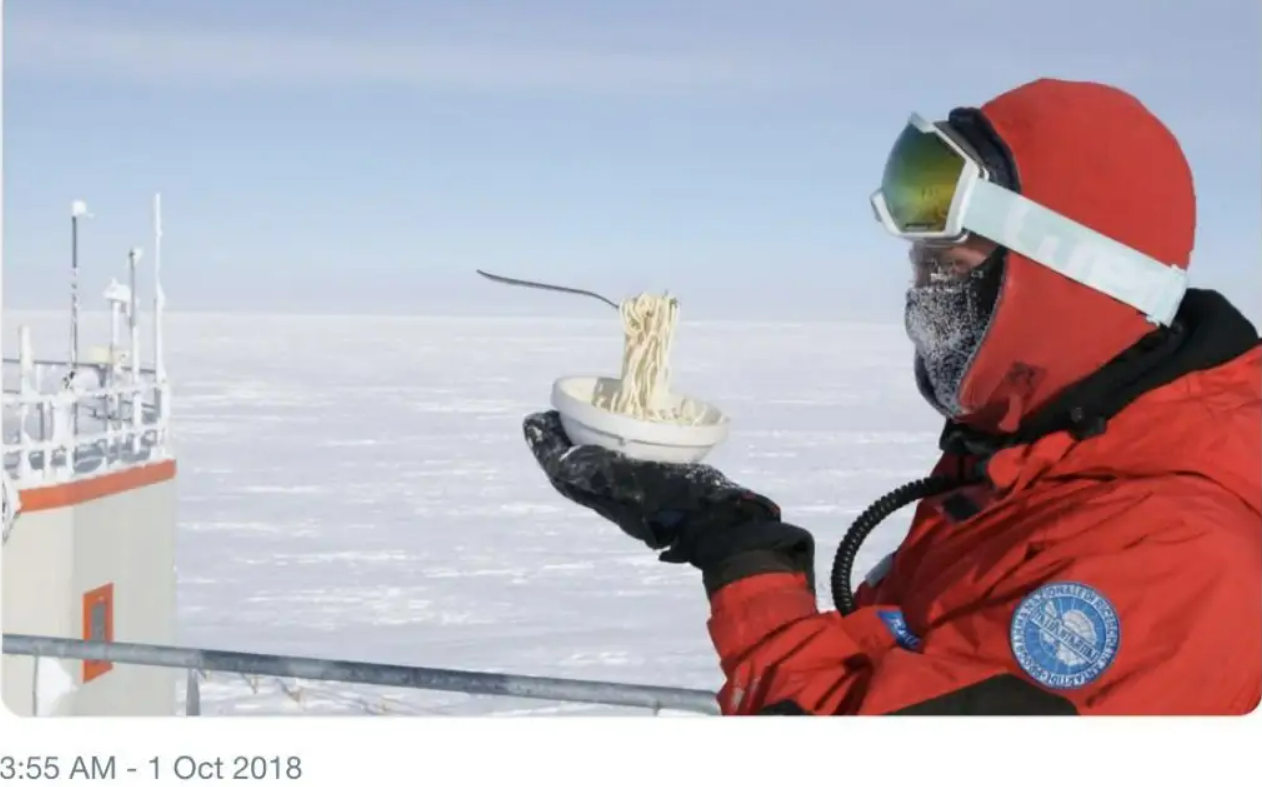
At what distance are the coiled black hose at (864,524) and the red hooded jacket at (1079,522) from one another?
0.59 ft

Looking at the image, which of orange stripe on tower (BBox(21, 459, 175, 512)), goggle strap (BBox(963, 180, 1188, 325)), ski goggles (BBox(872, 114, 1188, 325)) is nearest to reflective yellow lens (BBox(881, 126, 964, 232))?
ski goggles (BBox(872, 114, 1188, 325))

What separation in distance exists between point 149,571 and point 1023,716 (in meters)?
5.57

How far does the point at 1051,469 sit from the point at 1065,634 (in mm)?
233

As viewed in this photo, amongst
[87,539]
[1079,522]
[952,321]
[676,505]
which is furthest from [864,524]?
[87,539]

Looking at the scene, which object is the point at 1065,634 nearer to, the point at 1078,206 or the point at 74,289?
the point at 1078,206

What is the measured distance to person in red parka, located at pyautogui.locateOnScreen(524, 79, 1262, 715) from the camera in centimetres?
120

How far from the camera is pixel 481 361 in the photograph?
140ft

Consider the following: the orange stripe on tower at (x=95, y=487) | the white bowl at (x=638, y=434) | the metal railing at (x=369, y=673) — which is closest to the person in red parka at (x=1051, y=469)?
the white bowl at (x=638, y=434)

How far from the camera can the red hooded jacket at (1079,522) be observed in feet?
3.91

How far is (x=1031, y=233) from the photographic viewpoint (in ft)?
4.47

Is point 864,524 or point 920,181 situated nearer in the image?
point 920,181

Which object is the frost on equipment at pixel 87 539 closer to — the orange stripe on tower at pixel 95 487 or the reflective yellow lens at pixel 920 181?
the orange stripe on tower at pixel 95 487

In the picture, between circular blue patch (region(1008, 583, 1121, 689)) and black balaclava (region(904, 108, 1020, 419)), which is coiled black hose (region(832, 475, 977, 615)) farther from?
circular blue patch (region(1008, 583, 1121, 689))
